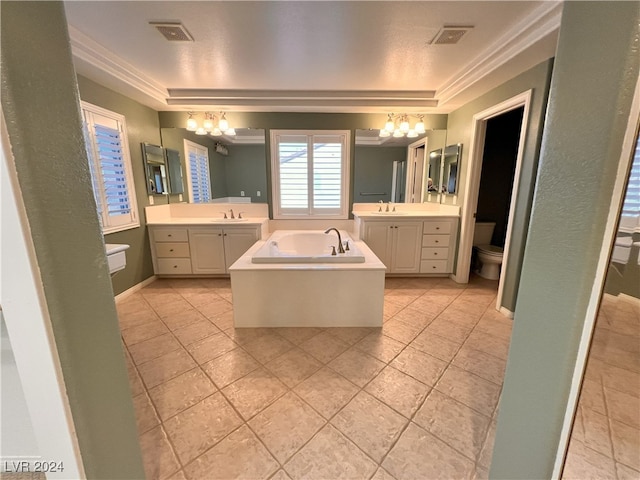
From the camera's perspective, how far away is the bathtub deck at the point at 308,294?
2.31 metres

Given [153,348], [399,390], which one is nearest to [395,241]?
[399,390]

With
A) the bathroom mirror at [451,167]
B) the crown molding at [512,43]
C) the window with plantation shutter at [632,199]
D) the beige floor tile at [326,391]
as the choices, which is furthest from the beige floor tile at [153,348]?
the bathroom mirror at [451,167]

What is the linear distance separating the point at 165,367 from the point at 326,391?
3.99 feet

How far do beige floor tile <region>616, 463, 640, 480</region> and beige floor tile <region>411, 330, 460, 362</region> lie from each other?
2.95 ft

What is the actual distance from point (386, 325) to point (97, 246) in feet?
7.39

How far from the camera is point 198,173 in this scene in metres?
3.83

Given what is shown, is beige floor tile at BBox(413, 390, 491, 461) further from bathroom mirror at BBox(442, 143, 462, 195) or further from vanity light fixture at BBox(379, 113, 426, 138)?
vanity light fixture at BBox(379, 113, 426, 138)

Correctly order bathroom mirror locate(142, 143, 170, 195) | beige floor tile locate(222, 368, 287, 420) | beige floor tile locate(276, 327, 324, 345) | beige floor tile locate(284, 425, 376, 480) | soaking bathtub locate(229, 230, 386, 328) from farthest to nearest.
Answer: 1. bathroom mirror locate(142, 143, 170, 195)
2. soaking bathtub locate(229, 230, 386, 328)
3. beige floor tile locate(276, 327, 324, 345)
4. beige floor tile locate(222, 368, 287, 420)
5. beige floor tile locate(284, 425, 376, 480)

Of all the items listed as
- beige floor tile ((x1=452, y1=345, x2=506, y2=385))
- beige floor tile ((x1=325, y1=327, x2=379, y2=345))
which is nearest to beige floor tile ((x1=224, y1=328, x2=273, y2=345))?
beige floor tile ((x1=325, y1=327, x2=379, y2=345))

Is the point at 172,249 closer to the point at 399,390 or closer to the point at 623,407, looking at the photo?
the point at 399,390

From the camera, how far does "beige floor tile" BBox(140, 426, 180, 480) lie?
46.1 inches

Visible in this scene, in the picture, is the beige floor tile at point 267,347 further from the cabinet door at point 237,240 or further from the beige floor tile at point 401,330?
the cabinet door at point 237,240

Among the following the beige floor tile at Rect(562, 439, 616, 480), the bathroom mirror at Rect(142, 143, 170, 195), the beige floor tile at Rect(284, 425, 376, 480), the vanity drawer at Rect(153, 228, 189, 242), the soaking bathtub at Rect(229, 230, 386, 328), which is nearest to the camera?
the beige floor tile at Rect(562, 439, 616, 480)

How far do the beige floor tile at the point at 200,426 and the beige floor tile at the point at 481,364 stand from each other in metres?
1.60
